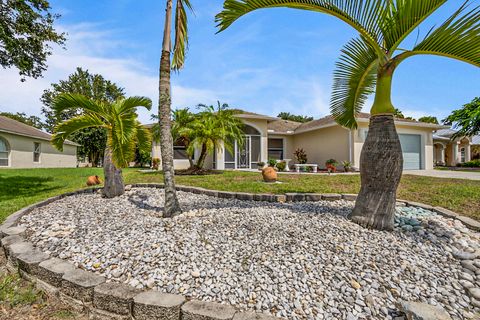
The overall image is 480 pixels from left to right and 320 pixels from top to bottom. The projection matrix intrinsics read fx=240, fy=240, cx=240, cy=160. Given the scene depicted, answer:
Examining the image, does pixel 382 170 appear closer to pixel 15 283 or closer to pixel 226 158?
pixel 15 283

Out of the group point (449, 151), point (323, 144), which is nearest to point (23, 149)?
point (323, 144)

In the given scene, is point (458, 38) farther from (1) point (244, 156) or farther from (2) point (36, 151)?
(2) point (36, 151)

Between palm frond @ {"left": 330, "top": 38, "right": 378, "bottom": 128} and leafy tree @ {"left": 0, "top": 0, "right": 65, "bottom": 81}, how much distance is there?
10562 millimetres

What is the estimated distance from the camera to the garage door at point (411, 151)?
51.6 ft

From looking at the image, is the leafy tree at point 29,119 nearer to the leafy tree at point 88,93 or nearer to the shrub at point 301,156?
the leafy tree at point 88,93

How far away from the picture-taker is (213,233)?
3268 mm

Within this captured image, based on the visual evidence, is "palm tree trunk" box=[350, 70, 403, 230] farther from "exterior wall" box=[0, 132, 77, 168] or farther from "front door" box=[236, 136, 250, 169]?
"exterior wall" box=[0, 132, 77, 168]

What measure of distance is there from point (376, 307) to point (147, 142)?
20.8 feet

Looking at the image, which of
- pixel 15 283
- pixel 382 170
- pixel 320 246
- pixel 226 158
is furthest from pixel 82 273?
pixel 226 158

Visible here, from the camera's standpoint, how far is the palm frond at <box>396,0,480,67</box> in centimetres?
276

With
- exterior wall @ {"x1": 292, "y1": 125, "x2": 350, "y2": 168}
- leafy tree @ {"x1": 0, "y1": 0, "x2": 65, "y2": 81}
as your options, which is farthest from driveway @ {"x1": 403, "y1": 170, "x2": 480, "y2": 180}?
leafy tree @ {"x1": 0, "y1": 0, "x2": 65, "y2": 81}

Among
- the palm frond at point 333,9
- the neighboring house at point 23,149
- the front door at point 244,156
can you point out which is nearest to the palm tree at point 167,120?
the palm frond at point 333,9

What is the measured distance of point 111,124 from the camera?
5648 mm

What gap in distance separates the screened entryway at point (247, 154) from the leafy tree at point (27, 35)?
10.6m
